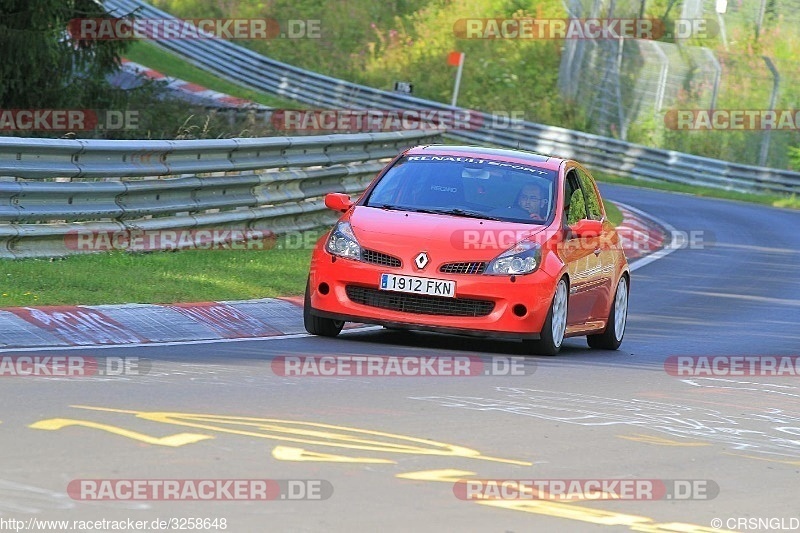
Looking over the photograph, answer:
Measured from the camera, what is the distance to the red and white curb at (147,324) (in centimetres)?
1085

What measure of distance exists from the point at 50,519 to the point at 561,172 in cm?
807

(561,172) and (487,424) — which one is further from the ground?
(561,172)

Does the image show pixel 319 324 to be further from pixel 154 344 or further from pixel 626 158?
pixel 626 158

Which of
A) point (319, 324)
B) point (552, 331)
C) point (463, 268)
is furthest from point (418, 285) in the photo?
point (552, 331)

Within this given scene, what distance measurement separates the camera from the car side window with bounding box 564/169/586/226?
13.1 meters

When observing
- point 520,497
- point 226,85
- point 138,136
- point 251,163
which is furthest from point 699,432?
point 226,85

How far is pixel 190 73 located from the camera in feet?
140

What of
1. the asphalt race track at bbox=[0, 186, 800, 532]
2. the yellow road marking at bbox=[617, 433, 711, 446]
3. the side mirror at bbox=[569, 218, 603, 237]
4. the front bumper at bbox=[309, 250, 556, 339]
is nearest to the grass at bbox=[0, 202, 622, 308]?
the asphalt race track at bbox=[0, 186, 800, 532]

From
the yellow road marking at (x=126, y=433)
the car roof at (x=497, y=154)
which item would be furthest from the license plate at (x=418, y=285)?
the yellow road marking at (x=126, y=433)

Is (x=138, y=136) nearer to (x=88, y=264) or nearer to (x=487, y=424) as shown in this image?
(x=88, y=264)

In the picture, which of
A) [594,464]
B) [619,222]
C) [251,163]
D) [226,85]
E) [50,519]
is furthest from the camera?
[226,85]

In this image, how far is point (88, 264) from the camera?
13828 millimetres

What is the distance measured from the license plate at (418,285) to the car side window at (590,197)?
2.38 metres

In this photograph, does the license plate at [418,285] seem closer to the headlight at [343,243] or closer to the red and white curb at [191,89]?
the headlight at [343,243]
